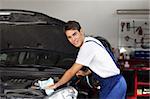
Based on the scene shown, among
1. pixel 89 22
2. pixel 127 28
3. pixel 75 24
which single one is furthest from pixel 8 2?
pixel 75 24

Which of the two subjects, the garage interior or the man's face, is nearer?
the man's face

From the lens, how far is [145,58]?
4.18 m

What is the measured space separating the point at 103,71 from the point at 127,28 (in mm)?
2819

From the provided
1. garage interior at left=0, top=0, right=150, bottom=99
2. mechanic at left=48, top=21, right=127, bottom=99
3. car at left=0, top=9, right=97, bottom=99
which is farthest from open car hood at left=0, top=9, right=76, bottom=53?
garage interior at left=0, top=0, right=150, bottom=99

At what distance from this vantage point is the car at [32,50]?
2404mm

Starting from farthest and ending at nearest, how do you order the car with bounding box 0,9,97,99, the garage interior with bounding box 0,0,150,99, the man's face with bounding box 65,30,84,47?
the garage interior with bounding box 0,0,150,99 → the car with bounding box 0,9,97,99 → the man's face with bounding box 65,30,84,47

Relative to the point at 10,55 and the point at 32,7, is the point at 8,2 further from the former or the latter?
the point at 10,55

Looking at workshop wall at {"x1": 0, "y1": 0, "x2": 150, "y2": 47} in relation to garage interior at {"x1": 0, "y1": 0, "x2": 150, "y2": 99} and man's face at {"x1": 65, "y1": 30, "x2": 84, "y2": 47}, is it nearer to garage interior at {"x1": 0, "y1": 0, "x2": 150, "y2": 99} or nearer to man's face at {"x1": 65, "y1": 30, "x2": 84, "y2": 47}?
garage interior at {"x1": 0, "y1": 0, "x2": 150, "y2": 99}

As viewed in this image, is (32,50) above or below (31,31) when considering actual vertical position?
below

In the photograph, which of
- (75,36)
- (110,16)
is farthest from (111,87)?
(110,16)

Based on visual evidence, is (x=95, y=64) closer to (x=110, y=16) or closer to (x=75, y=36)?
(x=75, y=36)

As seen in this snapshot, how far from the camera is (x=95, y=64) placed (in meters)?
1.97

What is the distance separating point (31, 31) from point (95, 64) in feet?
3.00

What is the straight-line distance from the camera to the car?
2.40 m
